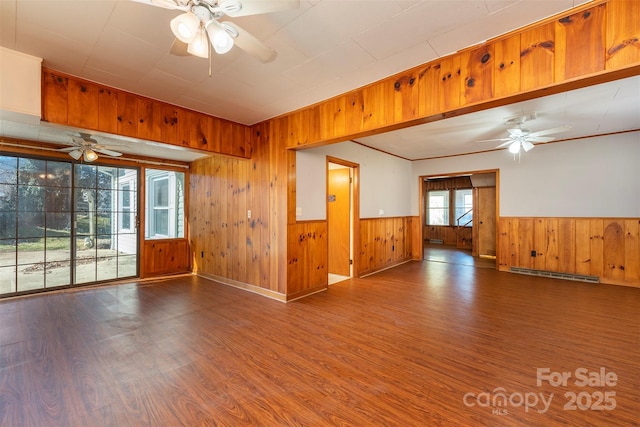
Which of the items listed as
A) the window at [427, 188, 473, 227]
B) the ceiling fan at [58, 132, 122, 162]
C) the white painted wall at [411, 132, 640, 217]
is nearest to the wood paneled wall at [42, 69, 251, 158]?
the ceiling fan at [58, 132, 122, 162]

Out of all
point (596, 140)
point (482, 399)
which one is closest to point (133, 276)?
point (482, 399)

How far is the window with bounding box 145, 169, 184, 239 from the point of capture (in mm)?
5582

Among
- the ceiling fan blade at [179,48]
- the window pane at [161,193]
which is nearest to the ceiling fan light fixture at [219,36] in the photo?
the ceiling fan blade at [179,48]

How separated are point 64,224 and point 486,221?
935cm

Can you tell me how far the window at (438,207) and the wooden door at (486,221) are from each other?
2.96 metres

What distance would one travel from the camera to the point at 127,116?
117 inches

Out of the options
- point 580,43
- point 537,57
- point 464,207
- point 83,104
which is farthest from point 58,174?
point 464,207

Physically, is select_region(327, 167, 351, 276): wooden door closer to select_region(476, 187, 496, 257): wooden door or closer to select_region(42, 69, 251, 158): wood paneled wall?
select_region(42, 69, 251, 158): wood paneled wall

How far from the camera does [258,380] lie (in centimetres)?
202

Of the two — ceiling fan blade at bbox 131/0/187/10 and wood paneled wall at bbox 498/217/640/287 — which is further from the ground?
ceiling fan blade at bbox 131/0/187/10

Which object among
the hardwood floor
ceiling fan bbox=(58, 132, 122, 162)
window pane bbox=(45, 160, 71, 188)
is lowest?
the hardwood floor

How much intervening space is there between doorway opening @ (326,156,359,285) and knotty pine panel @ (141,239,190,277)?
10.6 ft

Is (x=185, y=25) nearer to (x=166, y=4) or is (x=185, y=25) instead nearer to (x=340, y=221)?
(x=166, y=4)

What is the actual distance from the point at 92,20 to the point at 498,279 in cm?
631
